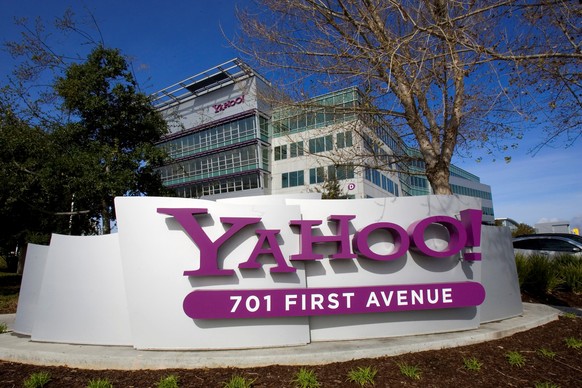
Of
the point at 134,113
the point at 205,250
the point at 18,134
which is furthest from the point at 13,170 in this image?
the point at 205,250

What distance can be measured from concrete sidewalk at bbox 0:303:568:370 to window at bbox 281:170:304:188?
114 ft

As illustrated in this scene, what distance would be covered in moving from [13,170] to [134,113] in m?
4.40

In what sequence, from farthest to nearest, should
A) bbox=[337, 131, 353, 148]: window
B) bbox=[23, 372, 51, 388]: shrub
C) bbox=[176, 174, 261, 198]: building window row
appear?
bbox=[176, 174, 261, 198]: building window row
bbox=[337, 131, 353, 148]: window
bbox=[23, 372, 51, 388]: shrub

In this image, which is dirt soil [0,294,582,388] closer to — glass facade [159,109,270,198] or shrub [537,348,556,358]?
shrub [537,348,556,358]

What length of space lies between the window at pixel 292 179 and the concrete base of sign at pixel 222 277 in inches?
1348

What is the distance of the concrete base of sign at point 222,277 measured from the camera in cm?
545

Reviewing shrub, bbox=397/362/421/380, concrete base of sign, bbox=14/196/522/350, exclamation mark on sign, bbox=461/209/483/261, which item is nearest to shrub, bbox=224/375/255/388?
concrete base of sign, bbox=14/196/522/350

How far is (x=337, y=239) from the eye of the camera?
5855mm

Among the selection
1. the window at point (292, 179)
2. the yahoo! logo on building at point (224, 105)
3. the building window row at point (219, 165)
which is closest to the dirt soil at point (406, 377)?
the window at point (292, 179)

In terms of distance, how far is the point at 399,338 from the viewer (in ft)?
19.4

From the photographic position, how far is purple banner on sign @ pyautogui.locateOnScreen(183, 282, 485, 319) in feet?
17.6

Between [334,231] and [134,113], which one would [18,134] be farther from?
[334,231]

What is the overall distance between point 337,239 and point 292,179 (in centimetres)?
3562

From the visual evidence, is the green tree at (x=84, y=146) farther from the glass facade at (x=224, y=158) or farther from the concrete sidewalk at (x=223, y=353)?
the glass facade at (x=224, y=158)
